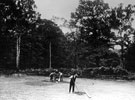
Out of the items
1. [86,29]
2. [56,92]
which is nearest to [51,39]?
[86,29]

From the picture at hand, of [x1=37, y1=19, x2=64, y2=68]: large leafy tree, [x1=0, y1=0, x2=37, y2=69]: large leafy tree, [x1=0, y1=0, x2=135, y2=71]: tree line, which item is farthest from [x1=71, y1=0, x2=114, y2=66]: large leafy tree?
[x1=37, y1=19, x2=64, y2=68]: large leafy tree

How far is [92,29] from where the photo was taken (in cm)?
5622

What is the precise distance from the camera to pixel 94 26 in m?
55.8

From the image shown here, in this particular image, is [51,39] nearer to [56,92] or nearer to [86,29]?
[86,29]

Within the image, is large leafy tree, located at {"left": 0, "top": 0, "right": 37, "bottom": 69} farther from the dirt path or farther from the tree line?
the dirt path

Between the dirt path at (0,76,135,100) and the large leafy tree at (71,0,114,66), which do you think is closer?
the dirt path at (0,76,135,100)

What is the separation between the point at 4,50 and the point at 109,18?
24.6 metres

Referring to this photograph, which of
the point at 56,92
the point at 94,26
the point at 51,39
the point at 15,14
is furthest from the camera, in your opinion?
the point at 51,39

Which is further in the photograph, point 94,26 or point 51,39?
point 51,39

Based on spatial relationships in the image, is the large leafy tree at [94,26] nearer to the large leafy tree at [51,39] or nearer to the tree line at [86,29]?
the tree line at [86,29]

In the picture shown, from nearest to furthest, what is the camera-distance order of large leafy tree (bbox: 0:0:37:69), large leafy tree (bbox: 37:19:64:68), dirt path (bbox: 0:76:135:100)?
dirt path (bbox: 0:76:135:100) → large leafy tree (bbox: 0:0:37:69) → large leafy tree (bbox: 37:19:64:68)

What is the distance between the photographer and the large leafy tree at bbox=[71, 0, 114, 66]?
55344 mm

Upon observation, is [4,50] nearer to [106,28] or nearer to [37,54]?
[37,54]

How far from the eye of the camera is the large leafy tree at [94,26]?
182 feet
